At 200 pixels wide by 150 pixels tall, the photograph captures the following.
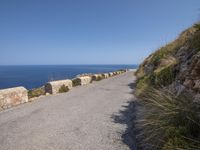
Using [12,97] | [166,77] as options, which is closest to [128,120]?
[166,77]

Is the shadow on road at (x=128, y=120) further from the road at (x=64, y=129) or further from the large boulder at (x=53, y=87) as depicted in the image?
the large boulder at (x=53, y=87)

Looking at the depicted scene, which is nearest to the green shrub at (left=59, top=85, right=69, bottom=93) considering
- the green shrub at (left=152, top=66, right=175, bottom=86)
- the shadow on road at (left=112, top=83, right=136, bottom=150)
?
the shadow on road at (left=112, top=83, right=136, bottom=150)

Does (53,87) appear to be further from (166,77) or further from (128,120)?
(128,120)

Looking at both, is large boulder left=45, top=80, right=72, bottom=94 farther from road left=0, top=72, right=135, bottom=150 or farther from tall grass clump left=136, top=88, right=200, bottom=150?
tall grass clump left=136, top=88, right=200, bottom=150

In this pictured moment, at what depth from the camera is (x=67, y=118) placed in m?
6.98

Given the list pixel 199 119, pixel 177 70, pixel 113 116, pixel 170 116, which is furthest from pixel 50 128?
pixel 177 70

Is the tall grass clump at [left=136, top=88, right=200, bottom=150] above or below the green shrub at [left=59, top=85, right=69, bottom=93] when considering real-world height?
above

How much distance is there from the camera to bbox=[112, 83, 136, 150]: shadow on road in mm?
4945

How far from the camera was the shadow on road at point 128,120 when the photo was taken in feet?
16.2

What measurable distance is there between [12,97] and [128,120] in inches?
229

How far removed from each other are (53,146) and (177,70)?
5257mm

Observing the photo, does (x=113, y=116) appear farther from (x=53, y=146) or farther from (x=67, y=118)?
(x=53, y=146)

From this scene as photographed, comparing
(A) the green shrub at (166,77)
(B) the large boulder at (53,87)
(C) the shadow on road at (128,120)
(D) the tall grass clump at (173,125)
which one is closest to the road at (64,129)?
(C) the shadow on road at (128,120)

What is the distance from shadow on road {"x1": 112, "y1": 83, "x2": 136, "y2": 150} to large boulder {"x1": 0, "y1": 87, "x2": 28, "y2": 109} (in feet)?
16.5
